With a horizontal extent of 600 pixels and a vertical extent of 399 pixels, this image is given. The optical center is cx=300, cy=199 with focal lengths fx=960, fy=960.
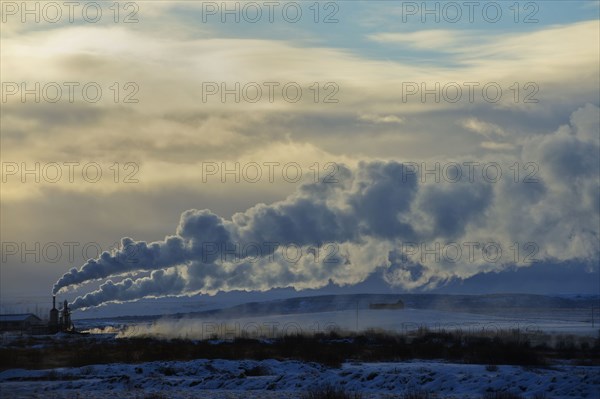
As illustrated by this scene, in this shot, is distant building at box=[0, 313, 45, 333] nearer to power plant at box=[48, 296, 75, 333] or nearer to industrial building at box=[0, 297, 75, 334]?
industrial building at box=[0, 297, 75, 334]

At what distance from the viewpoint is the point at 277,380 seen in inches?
1992

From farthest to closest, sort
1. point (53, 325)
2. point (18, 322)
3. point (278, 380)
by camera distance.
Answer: point (18, 322) < point (53, 325) < point (278, 380)

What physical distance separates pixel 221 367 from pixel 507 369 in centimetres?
1686

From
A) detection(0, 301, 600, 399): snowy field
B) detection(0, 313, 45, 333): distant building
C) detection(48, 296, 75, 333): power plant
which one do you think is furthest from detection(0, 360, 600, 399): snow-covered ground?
detection(0, 313, 45, 333): distant building

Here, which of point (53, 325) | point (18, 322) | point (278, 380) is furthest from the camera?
point (18, 322)

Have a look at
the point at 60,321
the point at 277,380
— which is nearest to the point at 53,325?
the point at 60,321

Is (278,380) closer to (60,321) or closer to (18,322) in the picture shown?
(60,321)

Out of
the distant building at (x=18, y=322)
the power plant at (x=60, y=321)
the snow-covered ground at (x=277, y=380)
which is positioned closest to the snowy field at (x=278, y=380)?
the snow-covered ground at (x=277, y=380)

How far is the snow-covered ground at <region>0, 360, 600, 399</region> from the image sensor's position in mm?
44844

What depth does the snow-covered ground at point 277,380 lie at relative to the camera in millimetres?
44844

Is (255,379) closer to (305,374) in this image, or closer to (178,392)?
(305,374)

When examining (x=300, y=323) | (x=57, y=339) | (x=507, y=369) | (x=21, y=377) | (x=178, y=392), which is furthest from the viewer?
(x=300, y=323)

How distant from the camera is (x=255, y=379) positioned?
5162 cm

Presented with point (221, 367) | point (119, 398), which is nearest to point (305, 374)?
point (221, 367)
